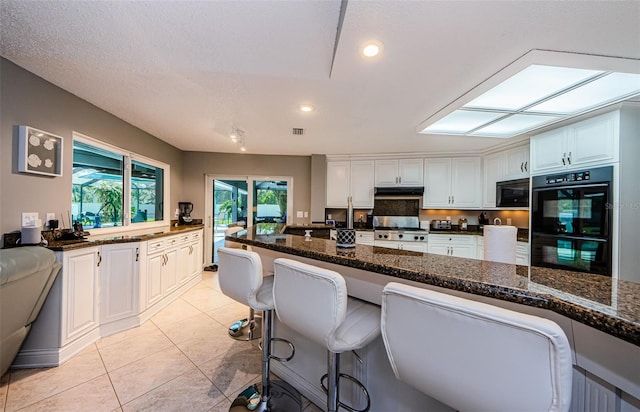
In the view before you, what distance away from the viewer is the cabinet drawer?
8.69ft

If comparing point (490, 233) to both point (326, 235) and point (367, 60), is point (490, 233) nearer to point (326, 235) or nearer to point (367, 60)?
point (367, 60)

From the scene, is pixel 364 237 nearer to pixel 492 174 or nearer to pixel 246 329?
pixel 492 174

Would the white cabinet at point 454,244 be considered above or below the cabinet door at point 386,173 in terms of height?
below

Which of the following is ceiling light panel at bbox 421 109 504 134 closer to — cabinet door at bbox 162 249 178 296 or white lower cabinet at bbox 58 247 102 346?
cabinet door at bbox 162 249 178 296

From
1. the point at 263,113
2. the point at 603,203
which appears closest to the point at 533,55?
the point at 603,203

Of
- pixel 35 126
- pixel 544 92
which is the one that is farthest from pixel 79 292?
pixel 544 92

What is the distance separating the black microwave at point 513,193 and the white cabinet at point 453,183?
1.17 feet

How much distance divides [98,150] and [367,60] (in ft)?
10.2

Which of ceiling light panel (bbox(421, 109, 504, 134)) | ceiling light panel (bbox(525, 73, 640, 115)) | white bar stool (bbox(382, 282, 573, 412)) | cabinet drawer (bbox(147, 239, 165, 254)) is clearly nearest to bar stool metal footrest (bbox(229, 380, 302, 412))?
white bar stool (bbox(382, 282, 573, 412))

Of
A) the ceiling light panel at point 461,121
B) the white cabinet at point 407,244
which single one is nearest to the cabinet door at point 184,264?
the white cabinet at point 407,244

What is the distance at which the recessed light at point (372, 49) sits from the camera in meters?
1.46

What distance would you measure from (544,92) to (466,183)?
240 cm

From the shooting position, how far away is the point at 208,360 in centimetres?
197

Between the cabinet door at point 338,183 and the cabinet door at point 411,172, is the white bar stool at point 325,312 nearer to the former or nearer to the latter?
the cabinet door at point 338,183
